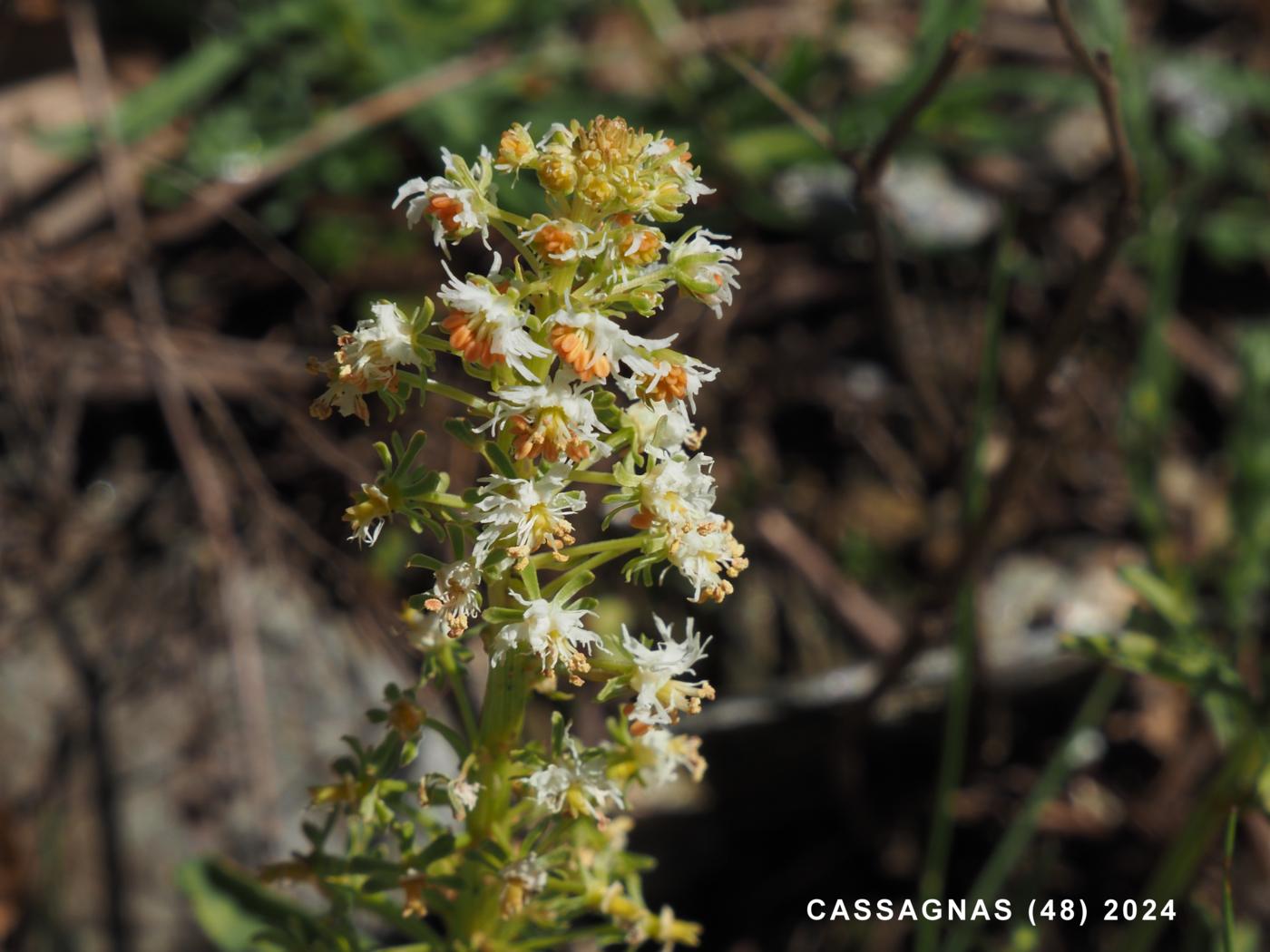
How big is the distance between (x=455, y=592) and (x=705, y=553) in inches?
14.7

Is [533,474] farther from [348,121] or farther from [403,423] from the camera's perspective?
[348,121]

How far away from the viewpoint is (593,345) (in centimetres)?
163

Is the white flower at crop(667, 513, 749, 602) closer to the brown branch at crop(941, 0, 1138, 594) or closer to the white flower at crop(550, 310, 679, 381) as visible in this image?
the white flower at crop(550, 310, 679, 381)

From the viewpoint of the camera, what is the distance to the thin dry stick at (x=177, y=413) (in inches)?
135

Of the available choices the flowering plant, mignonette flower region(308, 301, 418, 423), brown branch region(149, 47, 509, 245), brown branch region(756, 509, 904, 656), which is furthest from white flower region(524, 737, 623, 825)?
brown branch region(149, 47, 509, 245)

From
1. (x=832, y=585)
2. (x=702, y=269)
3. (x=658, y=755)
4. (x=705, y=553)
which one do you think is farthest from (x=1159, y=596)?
(x=702, y=269)

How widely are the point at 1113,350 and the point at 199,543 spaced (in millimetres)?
3425

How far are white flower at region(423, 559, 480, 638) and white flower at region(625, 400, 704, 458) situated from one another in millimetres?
317

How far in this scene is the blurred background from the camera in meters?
3.46

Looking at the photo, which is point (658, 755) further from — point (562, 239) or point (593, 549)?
point (562, 239)

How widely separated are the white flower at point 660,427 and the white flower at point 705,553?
0.40ft

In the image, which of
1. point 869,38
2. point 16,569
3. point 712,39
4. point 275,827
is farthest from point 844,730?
point 869,38

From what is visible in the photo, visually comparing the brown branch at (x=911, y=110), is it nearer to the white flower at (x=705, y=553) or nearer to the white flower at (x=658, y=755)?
the white flower at (x=705, y=553)

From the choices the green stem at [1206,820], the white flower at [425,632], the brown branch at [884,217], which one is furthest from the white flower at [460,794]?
the green stem at [1206,820]
